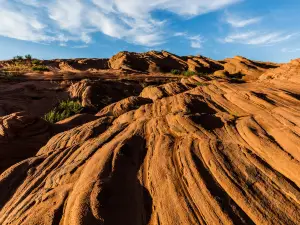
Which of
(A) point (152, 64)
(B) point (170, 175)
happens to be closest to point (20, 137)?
(B) point (170, 175)

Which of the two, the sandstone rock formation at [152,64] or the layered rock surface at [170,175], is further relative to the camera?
the sandstone rock formation at [152,64]

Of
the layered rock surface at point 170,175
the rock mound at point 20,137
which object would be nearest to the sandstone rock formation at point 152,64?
the rock mound at point 20,137

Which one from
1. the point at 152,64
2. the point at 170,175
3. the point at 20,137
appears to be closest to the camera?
the point at 170,175

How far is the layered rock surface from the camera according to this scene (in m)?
5.11

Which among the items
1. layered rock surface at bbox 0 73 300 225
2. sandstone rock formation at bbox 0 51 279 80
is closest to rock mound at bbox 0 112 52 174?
layered rock surface at bbox 0 73 300 225

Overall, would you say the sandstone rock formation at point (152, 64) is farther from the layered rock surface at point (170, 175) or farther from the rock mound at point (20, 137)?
the layered rock surface at point (170, 175)

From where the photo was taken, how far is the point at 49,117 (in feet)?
52.0

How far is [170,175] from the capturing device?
6148mm

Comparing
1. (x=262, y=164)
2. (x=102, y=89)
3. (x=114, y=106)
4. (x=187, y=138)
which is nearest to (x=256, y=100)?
(x=187, y=138)

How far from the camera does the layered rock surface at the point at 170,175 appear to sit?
5113 mm

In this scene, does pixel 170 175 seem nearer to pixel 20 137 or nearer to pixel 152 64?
pixel 20 137

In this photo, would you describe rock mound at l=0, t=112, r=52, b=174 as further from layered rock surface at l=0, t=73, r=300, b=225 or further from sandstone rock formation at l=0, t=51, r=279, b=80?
sandstone rock formation at l=0, t=51, r=279, b=80

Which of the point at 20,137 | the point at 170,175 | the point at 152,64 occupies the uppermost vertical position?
the point at 170,175

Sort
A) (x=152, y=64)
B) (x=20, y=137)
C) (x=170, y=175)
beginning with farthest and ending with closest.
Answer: (x=152, y=64), (x=20, y=137), (x=170, y=175)
